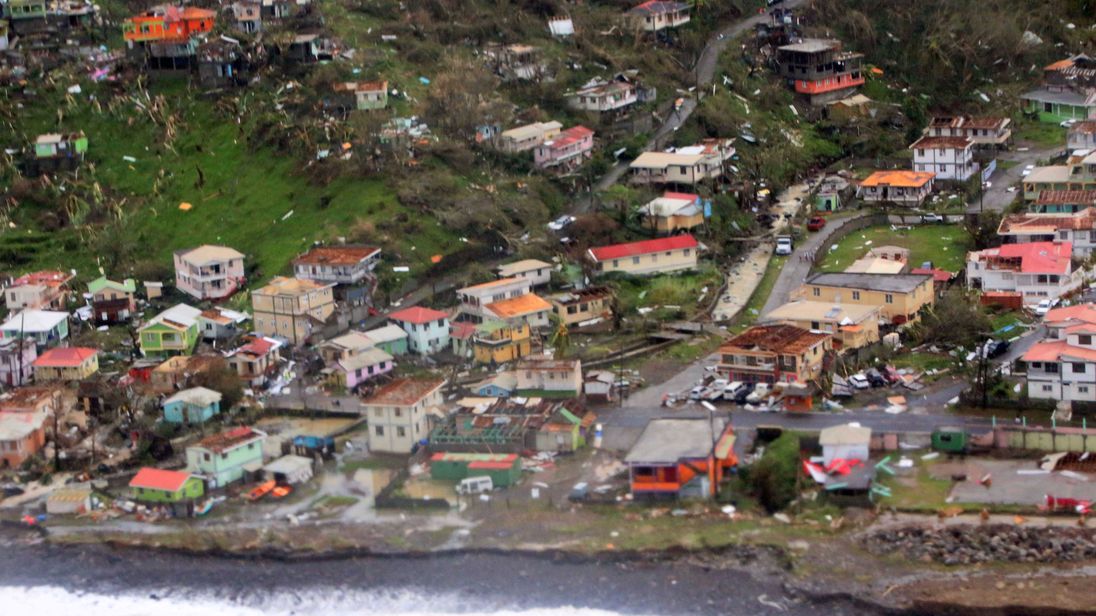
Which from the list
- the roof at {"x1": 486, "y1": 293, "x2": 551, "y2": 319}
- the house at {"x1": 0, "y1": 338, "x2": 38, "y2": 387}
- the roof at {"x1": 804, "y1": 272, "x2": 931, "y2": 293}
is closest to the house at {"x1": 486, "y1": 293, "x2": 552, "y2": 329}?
the roof at {"x1": 486, "y1": 293, "x2": 551, "y2": 319}

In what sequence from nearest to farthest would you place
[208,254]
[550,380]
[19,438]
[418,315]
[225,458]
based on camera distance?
[225,458]
[19,438]
[550,380]
[418,315]
[208,254]

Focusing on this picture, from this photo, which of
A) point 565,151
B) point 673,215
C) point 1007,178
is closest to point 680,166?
point 673,215

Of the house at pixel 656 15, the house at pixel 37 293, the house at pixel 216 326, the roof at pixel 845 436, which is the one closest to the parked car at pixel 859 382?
the roof at pixel 845 436

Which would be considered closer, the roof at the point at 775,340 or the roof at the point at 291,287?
the roof at the point at 775,340

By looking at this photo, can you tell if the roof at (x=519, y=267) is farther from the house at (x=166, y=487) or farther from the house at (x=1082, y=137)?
the house at (x=1082, y=137)

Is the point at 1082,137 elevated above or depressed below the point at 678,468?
above

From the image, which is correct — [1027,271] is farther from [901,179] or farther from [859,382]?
[901,179]

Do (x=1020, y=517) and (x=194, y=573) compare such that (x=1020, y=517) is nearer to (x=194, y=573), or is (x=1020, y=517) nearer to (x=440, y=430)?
(x=440, y=430)

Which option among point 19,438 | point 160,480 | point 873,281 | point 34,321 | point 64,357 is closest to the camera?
point 160,480
